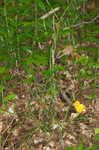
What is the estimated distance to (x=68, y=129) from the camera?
1954 mm

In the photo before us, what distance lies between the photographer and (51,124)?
6.48 ft

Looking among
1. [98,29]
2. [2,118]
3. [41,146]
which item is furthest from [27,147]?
[98,29]

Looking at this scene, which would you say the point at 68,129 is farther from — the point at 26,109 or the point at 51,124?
the point at 26,109

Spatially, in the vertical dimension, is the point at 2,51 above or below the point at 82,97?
above

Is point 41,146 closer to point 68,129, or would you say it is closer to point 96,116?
point 68,129

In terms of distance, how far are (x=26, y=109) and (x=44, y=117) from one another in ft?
A: 0.95

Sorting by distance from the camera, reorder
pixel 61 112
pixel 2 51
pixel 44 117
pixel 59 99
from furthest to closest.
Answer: pixel 59 99 → pixel 61 112 → pixel 44 117 → pixel 2 51

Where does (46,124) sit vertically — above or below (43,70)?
below

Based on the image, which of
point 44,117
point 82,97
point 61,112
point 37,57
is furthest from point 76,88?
point 37,57

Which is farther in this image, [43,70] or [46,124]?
[43,70]

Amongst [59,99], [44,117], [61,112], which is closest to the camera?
[44,117]

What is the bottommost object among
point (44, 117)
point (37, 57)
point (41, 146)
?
point (41, 146)

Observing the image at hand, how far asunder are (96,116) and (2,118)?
102cm

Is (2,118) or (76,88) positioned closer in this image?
(2,118)
